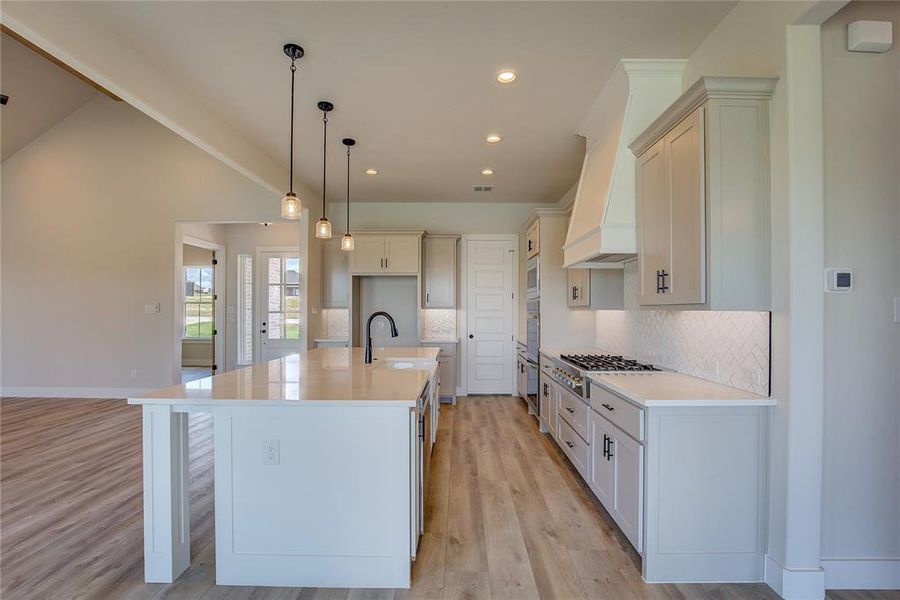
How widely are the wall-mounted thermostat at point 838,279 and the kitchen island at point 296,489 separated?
1929 mm

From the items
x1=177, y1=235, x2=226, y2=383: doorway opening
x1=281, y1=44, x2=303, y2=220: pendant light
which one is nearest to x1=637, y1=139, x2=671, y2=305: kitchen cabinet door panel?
x1=281, y1=44, x2=303, y2=220: pendant light

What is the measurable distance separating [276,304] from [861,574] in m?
7.52

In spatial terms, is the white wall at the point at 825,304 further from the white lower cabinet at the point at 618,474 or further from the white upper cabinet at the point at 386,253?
the white upper cabinet at the point at 386,253

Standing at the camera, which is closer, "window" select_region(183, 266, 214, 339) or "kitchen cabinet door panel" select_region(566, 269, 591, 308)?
"kitchen cabinet door panel" select_region(566, 269, 591, 308)

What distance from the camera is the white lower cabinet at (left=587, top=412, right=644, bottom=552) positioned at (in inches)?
82.5

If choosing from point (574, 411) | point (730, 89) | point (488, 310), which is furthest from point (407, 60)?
point (488, 310)

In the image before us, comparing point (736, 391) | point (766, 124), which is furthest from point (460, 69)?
Answer: point (736, 391)

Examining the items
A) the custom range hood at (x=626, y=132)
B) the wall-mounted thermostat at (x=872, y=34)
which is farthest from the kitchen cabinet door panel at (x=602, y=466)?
the wall-mounted thermostat at (x=872, y=34)

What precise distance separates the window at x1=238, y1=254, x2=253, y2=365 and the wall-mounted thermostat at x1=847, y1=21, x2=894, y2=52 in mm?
7744

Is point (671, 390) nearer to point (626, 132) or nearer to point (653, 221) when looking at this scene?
point (653, 221)

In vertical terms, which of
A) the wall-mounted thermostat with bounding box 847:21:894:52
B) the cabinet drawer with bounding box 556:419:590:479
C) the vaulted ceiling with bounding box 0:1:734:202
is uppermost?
the vaulted ceiling with bounding box 0:1:734:202

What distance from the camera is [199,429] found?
4336 mm

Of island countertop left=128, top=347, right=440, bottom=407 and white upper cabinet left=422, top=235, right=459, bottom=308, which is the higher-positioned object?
white upper cabinet left=422, top=235, right=459, bottom=308

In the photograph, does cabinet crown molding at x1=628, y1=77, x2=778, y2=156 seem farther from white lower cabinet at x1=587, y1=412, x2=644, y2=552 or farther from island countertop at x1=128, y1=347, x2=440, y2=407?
island countertop at x1=128, y1=347, x2=440, y2=407
